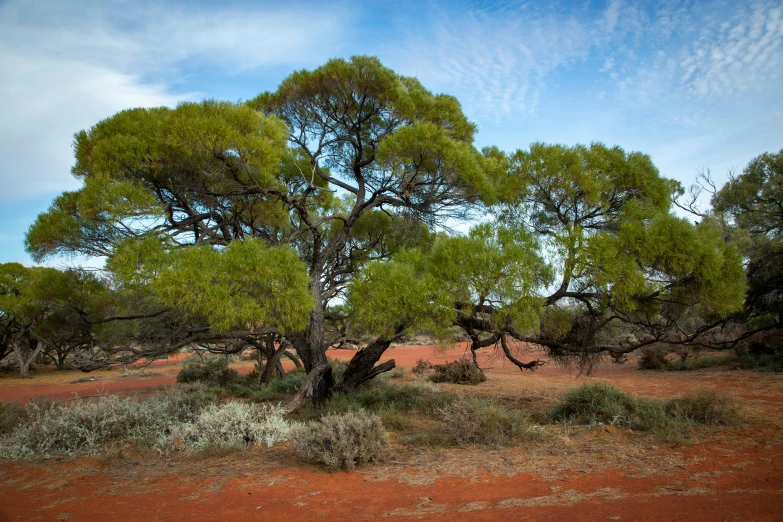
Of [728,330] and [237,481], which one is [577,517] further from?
[728,330]

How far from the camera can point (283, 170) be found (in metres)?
10.8

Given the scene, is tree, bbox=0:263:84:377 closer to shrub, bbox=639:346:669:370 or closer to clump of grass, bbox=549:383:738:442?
clump of grass, bbox=549:383:738:442

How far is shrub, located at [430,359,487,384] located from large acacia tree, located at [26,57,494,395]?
6.11 meters

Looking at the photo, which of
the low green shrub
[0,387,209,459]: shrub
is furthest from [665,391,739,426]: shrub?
[0,387,209,459]: shrub

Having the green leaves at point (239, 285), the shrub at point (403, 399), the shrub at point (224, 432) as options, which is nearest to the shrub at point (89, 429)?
the shrub at point (224, 432)

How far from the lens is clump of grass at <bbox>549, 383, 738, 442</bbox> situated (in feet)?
22.1

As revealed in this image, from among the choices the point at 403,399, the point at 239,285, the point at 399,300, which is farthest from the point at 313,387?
the point at 399,300

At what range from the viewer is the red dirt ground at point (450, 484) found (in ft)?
13.8

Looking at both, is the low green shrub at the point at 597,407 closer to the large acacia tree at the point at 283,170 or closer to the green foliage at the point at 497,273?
the green foliage at the point at 497,273

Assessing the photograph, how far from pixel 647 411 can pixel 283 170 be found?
9.24m

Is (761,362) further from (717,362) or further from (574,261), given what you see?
(574,261)

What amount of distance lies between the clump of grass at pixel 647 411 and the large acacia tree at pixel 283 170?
4470 millimetres

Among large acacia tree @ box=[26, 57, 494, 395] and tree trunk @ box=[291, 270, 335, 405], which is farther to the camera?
tree trunk @ box=[291, 270, 335, 405]

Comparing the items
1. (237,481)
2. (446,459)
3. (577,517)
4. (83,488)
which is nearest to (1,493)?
(83,488)
